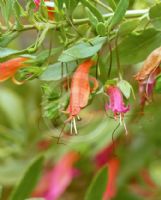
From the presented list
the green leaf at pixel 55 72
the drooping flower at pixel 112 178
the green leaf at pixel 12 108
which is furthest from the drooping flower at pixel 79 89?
the green leaf at pixel 12 108

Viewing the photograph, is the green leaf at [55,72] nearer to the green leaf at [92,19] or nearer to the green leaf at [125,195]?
the green leaf at [92,19]

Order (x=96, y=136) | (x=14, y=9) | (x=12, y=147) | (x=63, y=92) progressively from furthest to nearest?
(x=12, y=147) < (x=96, y=136) < (x=63, y=92) < (x=14, y=9)

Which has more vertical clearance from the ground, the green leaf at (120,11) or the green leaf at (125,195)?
→ the green leaf at (120,11)

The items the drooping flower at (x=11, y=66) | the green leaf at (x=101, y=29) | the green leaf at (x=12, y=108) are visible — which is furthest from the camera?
the green leaf at (x=12, y=108)

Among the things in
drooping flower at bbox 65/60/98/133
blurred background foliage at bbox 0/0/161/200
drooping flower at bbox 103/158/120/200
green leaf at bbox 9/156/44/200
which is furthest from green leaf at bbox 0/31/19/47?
drooping flower at bbox 103/158/120/200

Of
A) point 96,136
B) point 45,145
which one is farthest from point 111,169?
point 45,145

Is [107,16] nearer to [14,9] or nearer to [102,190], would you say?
[14,9]
